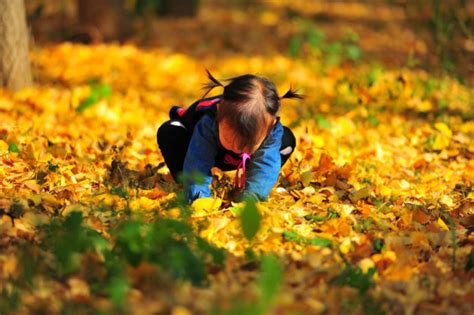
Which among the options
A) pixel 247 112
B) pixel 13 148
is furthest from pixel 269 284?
pixel 13 148

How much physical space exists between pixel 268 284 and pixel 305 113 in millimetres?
3591

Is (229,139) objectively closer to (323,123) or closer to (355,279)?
(355,279)

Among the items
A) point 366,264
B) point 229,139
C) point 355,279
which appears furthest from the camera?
point 229,139

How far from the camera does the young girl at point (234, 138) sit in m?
2.90

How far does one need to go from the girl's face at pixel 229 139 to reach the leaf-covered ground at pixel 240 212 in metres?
0.25

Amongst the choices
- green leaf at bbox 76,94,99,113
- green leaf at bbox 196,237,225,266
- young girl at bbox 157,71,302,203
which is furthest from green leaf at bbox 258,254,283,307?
green leaf at bbox 76,94,99,113

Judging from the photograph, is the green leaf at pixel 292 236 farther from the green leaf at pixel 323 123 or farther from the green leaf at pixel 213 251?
the green leaf at pixel 323 123

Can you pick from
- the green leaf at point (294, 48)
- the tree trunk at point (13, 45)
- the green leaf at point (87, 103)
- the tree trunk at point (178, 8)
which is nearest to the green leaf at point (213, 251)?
the green leaf at point (87, 103)

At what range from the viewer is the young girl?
2.90 m

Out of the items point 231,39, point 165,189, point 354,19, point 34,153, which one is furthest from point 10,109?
point 354,19

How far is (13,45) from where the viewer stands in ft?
15.8

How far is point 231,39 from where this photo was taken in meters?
7.82

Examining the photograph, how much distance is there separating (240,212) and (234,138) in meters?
0.63

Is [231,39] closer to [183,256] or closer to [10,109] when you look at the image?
[10,109]
